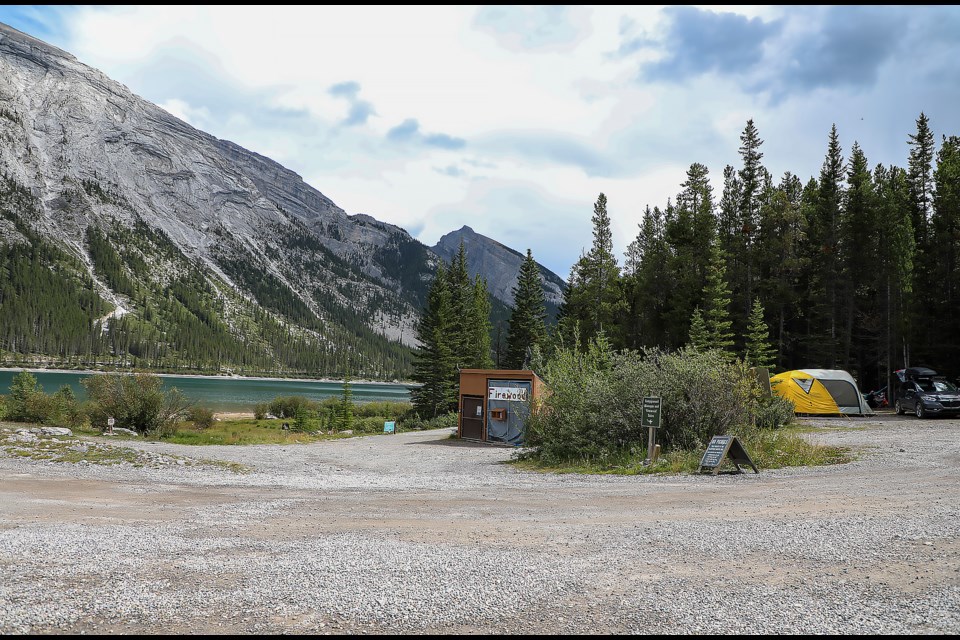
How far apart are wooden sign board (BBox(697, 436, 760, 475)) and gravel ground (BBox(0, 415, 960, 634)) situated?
845 millimetres

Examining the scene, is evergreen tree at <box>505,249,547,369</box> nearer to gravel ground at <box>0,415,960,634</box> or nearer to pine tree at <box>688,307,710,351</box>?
pine tree at <box>688,307,710,351</box>

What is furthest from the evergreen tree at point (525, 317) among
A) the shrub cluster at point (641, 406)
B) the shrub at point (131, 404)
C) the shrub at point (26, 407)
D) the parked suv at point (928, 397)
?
the shrub cluster at point (641, 406)

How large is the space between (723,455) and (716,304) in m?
30.7

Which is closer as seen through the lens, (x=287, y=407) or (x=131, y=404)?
(x=131, y=404)

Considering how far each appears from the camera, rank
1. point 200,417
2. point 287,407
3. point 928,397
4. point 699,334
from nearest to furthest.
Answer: point 928,397, point 699,334, point 200,417, point 287,407

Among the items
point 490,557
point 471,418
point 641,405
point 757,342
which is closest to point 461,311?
point 757,342

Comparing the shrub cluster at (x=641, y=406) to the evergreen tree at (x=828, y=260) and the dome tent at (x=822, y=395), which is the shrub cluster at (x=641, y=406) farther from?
the evergreen tree at (x=828, y=260)

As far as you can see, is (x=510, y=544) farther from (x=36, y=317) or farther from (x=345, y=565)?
(x=36, y=317)

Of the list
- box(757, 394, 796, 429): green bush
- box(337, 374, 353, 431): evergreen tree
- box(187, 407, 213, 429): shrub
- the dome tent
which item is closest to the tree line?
the dome tent

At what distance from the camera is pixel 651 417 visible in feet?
51.7

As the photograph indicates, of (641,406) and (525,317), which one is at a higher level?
(525,317)

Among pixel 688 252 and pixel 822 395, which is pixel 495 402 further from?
pixel 688 252

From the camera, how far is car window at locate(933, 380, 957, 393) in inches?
1052

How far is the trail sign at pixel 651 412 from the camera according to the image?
15664 millimetres
